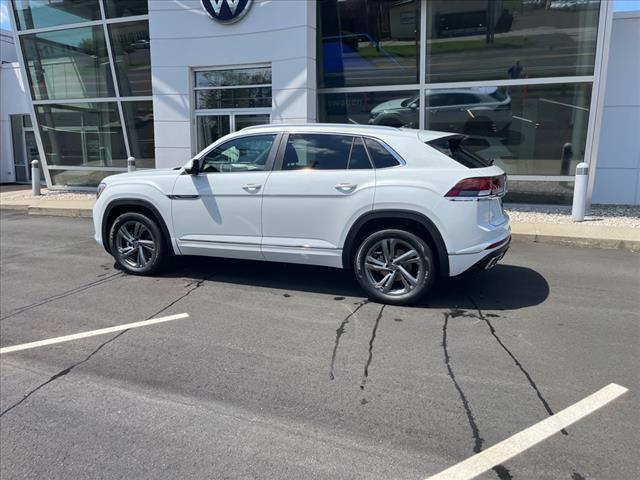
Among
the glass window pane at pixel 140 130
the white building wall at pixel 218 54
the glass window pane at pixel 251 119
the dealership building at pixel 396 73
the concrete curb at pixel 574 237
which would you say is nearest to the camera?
the concrete curb at pixel 574 237

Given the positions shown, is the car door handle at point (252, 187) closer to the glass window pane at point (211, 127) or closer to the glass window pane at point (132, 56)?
the glass window pane at point (211, 127)

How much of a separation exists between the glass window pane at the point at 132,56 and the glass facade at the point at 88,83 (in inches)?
1.0

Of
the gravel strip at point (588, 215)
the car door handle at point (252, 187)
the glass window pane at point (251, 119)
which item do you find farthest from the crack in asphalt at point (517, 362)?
the glass window pane at point (251, 119)

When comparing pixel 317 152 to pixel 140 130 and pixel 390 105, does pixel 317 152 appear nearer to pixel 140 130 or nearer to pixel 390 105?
pixel 390 105

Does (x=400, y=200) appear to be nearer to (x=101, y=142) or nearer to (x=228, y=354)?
(x=228, y=354)

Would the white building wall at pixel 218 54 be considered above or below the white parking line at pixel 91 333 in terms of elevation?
above

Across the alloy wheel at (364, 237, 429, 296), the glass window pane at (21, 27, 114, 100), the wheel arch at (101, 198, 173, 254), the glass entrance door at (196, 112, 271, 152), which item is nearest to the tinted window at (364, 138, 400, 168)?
the alloy wheel at (364, 237, 429, 296)

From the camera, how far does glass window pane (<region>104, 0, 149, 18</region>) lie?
46.5 ft

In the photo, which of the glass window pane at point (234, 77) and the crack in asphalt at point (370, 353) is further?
the glass window pane at point (234, 77)

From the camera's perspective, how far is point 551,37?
1095 centimetres

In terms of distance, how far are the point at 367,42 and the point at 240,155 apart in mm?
7478

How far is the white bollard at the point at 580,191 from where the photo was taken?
9758 mm

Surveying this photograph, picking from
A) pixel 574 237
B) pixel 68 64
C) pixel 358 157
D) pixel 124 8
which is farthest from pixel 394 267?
pixel 68 64

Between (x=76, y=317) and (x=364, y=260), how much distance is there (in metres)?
2.99
